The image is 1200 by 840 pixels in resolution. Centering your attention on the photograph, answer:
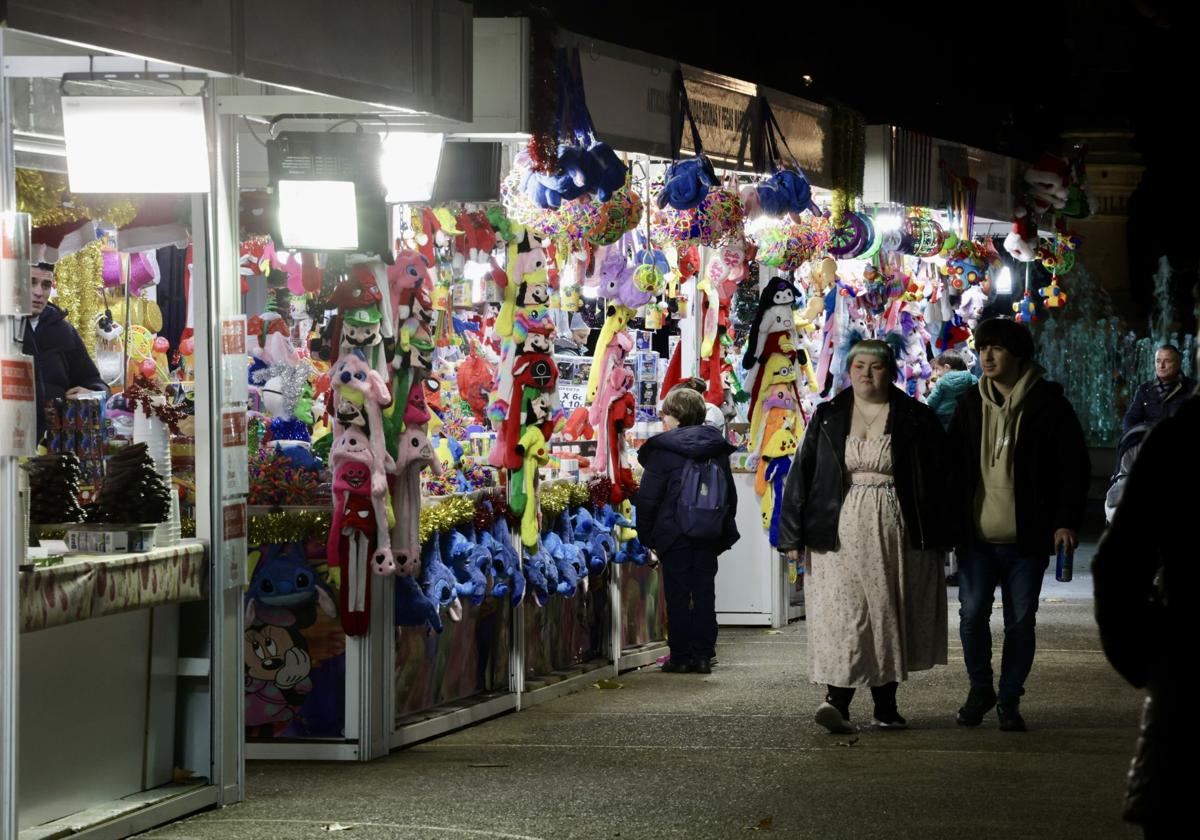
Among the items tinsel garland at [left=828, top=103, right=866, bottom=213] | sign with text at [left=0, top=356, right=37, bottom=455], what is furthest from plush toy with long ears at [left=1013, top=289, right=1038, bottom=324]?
sign with text at [left=0, top=356, right=37, bottom=455]

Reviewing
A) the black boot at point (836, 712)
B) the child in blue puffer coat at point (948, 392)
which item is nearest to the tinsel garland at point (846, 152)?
the child in blue puffer coat at point (948, 392)

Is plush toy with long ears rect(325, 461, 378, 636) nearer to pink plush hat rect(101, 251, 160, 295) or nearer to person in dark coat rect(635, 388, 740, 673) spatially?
pink plush hat rect(101, 251, 160, 295)

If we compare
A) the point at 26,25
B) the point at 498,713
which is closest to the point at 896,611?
the point at 498,713

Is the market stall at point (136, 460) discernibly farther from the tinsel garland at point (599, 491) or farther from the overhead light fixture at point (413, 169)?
the tinsel garland at point (599, 491)

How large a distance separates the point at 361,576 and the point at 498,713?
1.67m

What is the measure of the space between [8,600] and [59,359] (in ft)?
10.7

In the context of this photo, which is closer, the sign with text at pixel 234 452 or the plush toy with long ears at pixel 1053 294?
the sign with text at pixel 234 452

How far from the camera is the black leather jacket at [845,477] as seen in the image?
9.31 metres

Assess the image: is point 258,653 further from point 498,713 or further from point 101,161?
point 101,161

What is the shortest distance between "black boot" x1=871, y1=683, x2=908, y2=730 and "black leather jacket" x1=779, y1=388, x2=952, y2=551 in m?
0.76

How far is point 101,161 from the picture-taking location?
7.43 meters

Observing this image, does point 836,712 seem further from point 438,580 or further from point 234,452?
point 234,452

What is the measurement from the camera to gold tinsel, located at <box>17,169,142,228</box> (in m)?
8.38

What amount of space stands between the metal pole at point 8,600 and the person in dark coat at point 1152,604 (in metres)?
3.60
